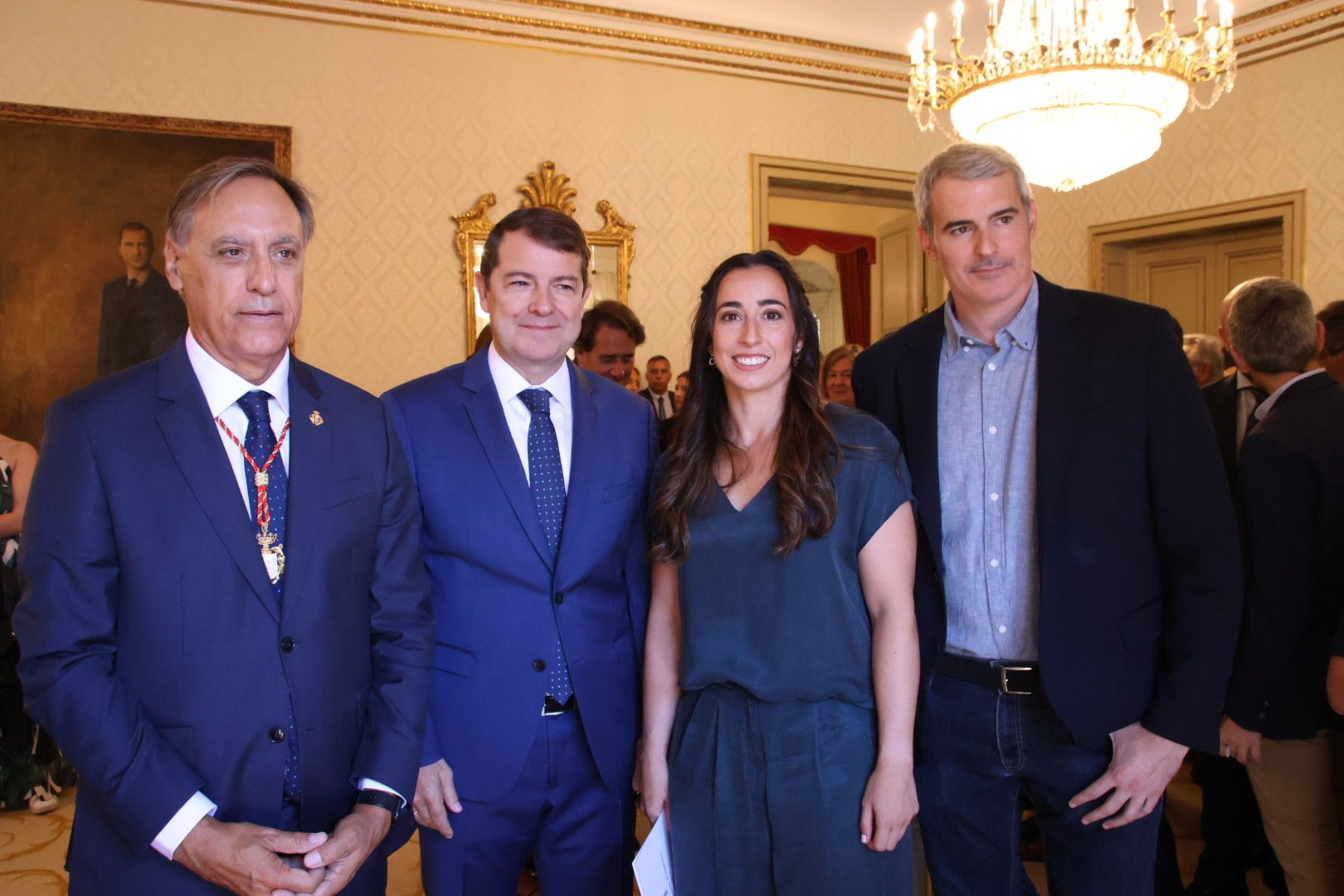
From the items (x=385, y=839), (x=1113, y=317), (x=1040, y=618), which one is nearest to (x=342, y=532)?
(x=385, y=839)

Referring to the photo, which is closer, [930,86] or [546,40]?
[930,86]

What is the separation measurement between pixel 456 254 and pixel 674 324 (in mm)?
1571

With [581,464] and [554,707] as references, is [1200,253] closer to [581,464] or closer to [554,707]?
[581,464]

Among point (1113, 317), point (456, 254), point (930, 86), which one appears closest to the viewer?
point (1113, 317)

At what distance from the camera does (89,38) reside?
17.9 ft

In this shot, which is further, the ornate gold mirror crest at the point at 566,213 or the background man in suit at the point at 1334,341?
the ornate gold mirror crest at the point at 566,213

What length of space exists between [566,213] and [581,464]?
14.1 feet

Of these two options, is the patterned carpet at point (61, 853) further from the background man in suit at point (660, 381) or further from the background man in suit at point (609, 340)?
the background man in suit at point (660, 381)

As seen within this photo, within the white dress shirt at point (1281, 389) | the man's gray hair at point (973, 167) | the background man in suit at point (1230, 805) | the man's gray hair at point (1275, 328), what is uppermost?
the man's gray hair at point (973, 167)

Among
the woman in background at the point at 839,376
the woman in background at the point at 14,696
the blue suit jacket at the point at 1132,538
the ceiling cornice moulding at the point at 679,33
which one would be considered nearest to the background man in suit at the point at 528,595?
the blue suit jacket at the point at 1132,538

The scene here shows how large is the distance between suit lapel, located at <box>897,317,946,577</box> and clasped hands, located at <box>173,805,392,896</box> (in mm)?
1228

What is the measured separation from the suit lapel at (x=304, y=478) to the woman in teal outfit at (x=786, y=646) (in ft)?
2.09

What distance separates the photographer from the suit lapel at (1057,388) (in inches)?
73.6

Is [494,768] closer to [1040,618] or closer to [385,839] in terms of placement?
[385,839]
